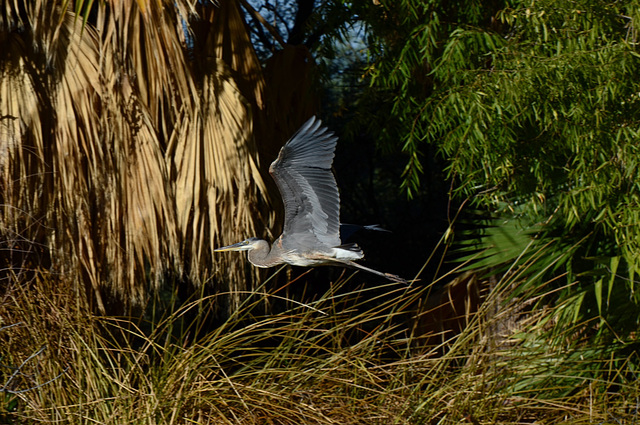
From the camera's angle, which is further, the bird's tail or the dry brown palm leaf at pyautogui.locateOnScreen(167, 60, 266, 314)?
the dry brown palm leaf at pyautogui.locateOnScreen(167, 60, 266, 314)

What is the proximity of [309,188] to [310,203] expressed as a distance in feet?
0.34

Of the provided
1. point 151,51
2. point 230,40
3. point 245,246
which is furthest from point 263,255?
point 230,40

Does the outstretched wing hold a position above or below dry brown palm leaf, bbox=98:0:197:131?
below

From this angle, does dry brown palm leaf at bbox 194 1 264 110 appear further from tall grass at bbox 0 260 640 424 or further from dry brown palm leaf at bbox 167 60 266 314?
tall grass at bbox 0 260 640 424

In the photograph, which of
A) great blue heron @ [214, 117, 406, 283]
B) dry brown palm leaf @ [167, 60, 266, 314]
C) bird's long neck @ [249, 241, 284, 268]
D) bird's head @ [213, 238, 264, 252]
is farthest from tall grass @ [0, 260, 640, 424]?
dry brown palm leaf @ [167, 60, 266, 314]

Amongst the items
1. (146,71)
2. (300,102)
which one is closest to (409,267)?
(300,102)

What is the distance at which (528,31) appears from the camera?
14.1 feet

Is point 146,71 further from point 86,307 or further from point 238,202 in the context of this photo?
point 86,307

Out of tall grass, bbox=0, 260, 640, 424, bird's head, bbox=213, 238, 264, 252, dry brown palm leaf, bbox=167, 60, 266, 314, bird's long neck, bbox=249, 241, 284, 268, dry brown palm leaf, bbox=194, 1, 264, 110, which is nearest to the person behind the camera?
tall grass, bbox=0, 260, 640, 424

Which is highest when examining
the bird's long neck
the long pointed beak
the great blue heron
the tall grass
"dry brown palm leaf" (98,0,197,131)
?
"dry brown palm leaf" (98,0,197,131)

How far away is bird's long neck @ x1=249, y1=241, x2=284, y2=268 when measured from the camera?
4.67 meters

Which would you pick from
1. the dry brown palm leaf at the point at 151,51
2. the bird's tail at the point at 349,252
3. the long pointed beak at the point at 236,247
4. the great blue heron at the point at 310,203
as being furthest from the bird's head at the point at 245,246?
the dry brown palm leaf at the point at 151,51

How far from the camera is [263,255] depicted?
4758 mm

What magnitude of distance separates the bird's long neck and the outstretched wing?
0.60 ft
